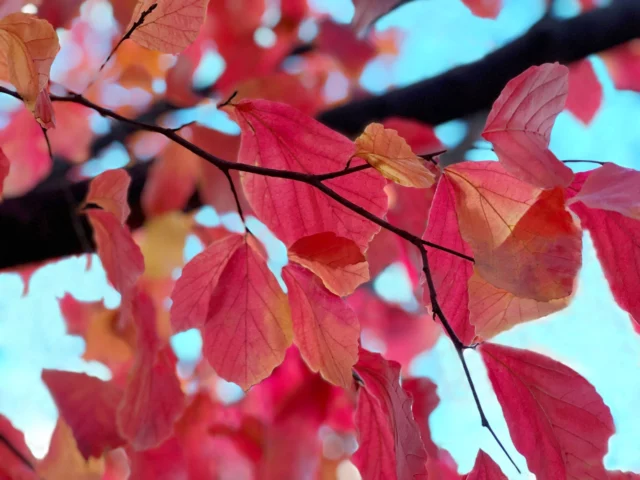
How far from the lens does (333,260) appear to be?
25 cm

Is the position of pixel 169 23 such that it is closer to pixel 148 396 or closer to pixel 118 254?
pixel 118 254

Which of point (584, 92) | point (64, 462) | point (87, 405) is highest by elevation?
point (584, 92)

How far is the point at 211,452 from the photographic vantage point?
0.79m

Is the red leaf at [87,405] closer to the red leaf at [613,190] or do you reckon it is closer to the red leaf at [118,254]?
the red leaf at [118,254]

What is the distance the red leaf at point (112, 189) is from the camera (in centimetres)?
32

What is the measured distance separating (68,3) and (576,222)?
0.51 m

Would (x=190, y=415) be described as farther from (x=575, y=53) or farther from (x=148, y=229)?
(x=575, y=53)

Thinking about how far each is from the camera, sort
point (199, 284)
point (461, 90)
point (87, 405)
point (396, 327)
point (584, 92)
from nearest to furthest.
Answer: point (199, 284), point (87, 405), point (461, 90), point (584, 92), point (396, 327)

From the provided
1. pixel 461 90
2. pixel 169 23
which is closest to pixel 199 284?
pixel 169 23

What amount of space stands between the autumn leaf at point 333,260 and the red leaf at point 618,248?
0.11 meters

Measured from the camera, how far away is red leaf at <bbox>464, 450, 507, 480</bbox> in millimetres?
283

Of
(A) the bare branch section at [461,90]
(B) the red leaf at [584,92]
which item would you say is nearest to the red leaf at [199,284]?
(A) the bare branch section at [461,90]

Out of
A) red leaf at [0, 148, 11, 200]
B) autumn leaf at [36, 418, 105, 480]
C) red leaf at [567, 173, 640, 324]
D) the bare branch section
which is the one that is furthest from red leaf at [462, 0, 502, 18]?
autumn leaf at [36, 418, 105, 480]

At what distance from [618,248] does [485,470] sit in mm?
134
